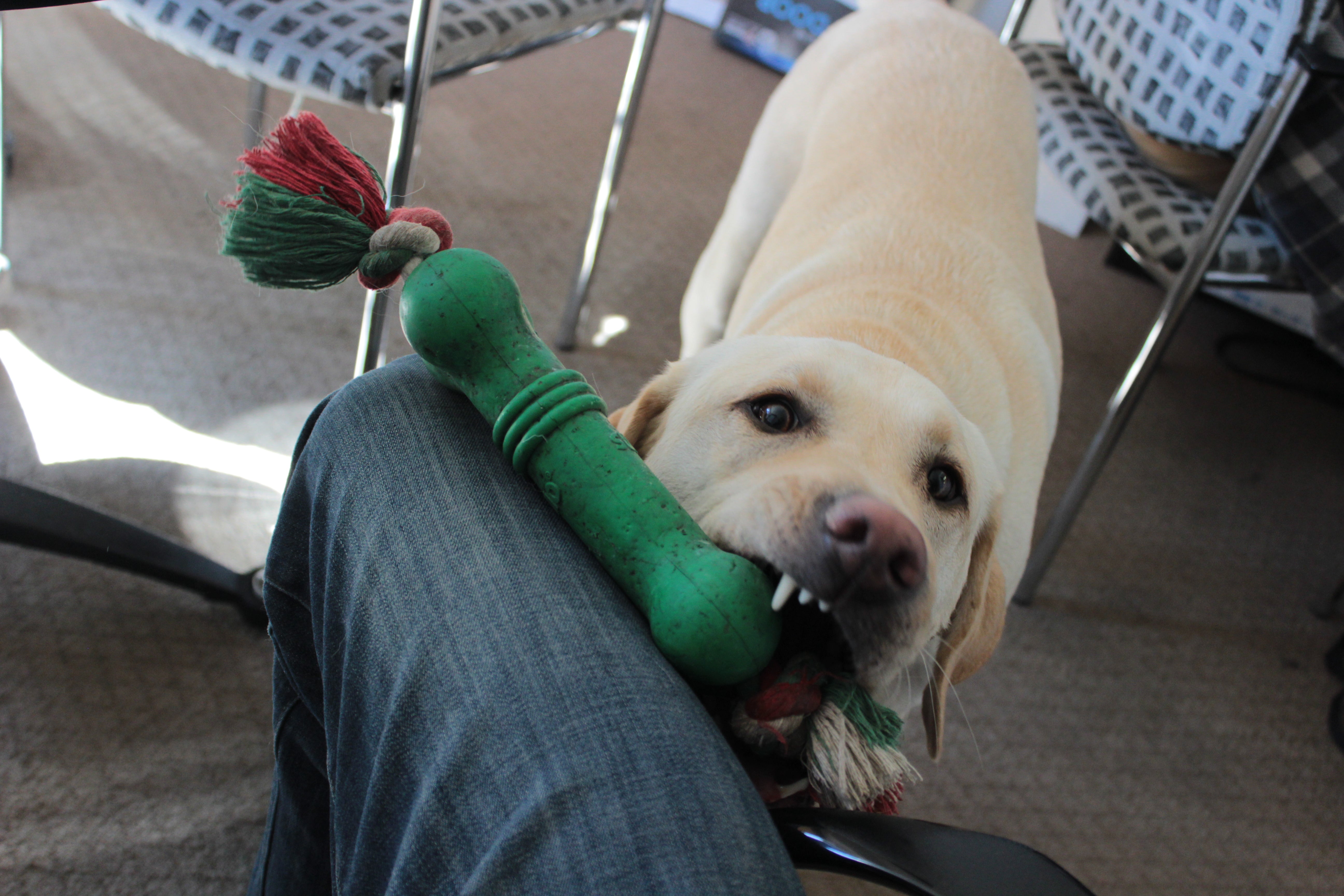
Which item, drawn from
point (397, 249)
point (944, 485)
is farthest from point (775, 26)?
point (397, 249)

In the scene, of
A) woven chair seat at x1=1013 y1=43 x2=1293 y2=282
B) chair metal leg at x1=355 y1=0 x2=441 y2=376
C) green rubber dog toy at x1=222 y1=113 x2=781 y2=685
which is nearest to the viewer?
green rubber dog toy at x1=222 y1=113 x2=781 y2=685

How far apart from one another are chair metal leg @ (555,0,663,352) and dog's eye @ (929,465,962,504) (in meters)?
1.37

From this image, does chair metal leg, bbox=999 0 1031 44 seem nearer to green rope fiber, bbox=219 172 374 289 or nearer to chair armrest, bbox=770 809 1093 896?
green rope fiber, bbox=219 172 374 289

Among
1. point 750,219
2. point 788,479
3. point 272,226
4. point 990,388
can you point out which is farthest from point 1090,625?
point 272,226

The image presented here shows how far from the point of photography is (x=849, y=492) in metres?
0.79

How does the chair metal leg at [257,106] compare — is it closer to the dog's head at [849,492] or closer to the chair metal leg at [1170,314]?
the dog's head at [849,492]

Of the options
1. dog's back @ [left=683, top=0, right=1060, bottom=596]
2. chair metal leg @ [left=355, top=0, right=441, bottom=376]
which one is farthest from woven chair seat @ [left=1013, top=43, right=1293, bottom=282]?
chair metal leg @ [left=355, top=0, right=441, bottom=376]

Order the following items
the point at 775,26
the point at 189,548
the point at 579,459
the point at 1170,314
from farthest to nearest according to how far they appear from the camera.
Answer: the point at 775,26, the point at 1170,314, the point at 189,548, the point at 579,459

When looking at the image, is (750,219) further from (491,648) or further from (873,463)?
(491,648)

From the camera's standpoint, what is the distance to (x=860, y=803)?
2.31ft

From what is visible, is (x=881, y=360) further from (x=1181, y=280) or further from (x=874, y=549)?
(x=1181, y=280)

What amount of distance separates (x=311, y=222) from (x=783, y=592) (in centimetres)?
48

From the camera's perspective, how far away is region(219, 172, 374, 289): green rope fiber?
733 millimetres

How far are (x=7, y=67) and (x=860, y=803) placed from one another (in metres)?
3.26
